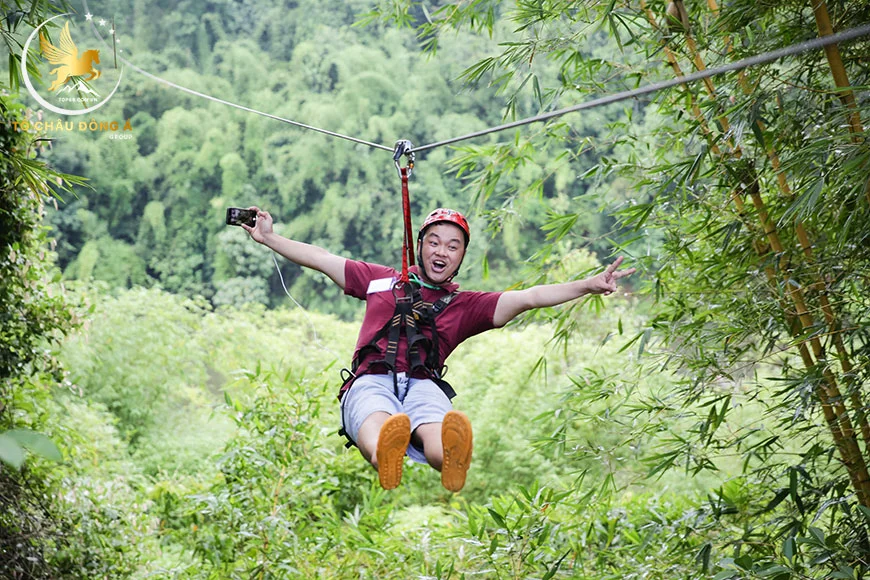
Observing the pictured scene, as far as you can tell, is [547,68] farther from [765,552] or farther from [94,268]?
[765,552]

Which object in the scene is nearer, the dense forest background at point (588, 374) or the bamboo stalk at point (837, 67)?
the bamboo stalk at point (837, 67)

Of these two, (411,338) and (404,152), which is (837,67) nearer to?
(404,152)

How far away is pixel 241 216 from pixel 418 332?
1.90 feet

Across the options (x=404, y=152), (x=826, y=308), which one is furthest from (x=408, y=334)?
(x=826, y=308)

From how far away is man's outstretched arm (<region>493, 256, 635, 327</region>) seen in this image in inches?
83.8

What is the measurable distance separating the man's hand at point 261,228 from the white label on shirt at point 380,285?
12.6 inches

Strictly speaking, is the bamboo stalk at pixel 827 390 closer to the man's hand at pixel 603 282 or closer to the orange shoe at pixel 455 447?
the man's hand at pixel 603 282

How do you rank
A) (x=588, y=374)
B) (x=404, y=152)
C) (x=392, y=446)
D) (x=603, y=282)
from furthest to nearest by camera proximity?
(x=588, y=374)
(x=404, y=152)
(x=603, y=282)
(x=392, y=446)

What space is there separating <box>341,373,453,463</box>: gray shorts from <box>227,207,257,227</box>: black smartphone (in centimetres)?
54

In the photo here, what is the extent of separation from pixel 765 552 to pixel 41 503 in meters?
2.53

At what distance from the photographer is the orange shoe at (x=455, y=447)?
1905 millimetres

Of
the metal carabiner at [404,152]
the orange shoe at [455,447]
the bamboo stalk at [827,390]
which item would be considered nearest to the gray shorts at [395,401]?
the orange shoe at [455,447]

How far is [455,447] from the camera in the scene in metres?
1.93

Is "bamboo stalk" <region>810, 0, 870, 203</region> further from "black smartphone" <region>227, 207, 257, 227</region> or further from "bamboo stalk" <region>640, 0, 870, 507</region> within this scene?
"black smartphone" <region>227, 207, 257, 227</region>
